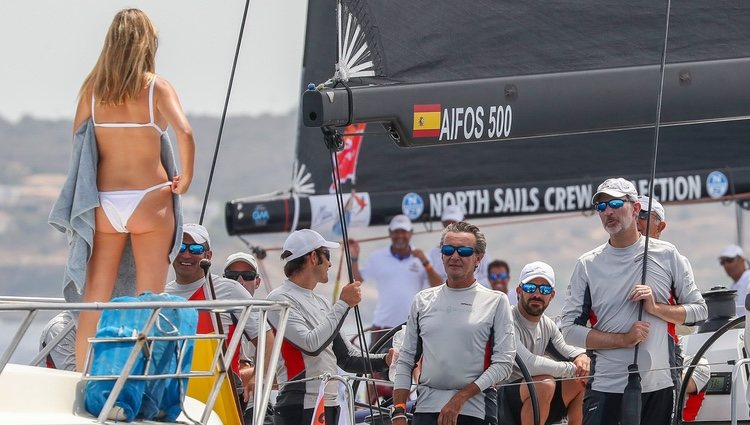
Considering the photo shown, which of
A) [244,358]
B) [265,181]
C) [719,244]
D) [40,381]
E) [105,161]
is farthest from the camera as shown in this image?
[265,181]

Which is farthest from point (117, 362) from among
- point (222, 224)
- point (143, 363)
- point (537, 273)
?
point (222, 224)

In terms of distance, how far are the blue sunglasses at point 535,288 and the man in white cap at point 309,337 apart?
65 centimetres

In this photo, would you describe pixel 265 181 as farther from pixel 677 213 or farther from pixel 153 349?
pixel 153 349

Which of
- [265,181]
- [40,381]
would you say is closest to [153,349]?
[40,381]

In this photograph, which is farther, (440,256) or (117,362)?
(440,256)

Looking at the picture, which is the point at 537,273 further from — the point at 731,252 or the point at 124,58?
the point at 731,252

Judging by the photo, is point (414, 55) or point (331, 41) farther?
point (331, 41)

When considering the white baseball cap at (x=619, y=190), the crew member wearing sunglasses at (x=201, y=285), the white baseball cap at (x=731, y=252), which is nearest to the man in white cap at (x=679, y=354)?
the white baseball cap at (x=619, y=190)

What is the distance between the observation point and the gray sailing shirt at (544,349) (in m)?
6.20

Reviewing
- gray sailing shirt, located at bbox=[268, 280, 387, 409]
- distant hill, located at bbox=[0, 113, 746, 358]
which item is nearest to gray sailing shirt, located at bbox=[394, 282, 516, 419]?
gray sailing shirt, located at bbox=[268, 280, 387, 409]

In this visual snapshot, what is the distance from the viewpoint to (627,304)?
5773 mm

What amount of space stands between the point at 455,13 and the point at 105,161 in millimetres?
1496

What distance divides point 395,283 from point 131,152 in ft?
18.4

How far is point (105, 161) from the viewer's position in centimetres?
533
